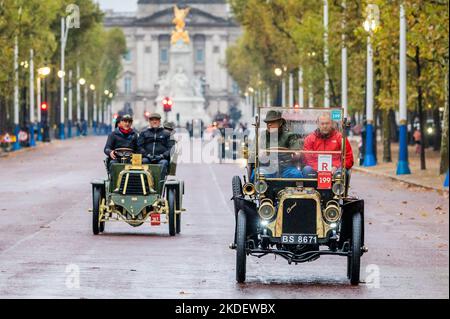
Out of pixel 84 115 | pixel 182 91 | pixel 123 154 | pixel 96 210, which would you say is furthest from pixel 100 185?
pixel 182 91

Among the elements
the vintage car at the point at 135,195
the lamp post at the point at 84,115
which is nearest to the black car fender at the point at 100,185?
the vintage car at the point at 135,195

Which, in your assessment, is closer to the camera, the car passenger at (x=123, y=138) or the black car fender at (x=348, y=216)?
the black car fender at (x=348, y=216)

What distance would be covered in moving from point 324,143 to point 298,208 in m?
1.09

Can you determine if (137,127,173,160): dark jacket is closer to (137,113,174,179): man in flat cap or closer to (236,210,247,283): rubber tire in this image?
(137,113,174,179): man in flat cap

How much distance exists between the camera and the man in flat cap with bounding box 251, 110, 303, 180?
55.8 feet

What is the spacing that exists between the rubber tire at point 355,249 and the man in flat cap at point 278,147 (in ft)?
2.87

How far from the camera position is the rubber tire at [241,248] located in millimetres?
16312

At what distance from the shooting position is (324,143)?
1727 cm

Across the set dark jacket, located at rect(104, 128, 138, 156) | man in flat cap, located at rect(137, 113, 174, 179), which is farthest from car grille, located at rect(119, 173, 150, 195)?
dark jacket, located at rect(104, 128, 138, 156)

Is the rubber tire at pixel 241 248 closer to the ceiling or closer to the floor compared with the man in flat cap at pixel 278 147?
closer to the floor

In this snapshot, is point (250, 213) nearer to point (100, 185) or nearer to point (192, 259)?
point (192, 259)

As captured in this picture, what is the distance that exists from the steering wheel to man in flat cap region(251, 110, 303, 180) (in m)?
6.65

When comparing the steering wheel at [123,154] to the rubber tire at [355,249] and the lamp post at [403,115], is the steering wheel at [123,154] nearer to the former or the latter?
the rubber tire at [355,249]
